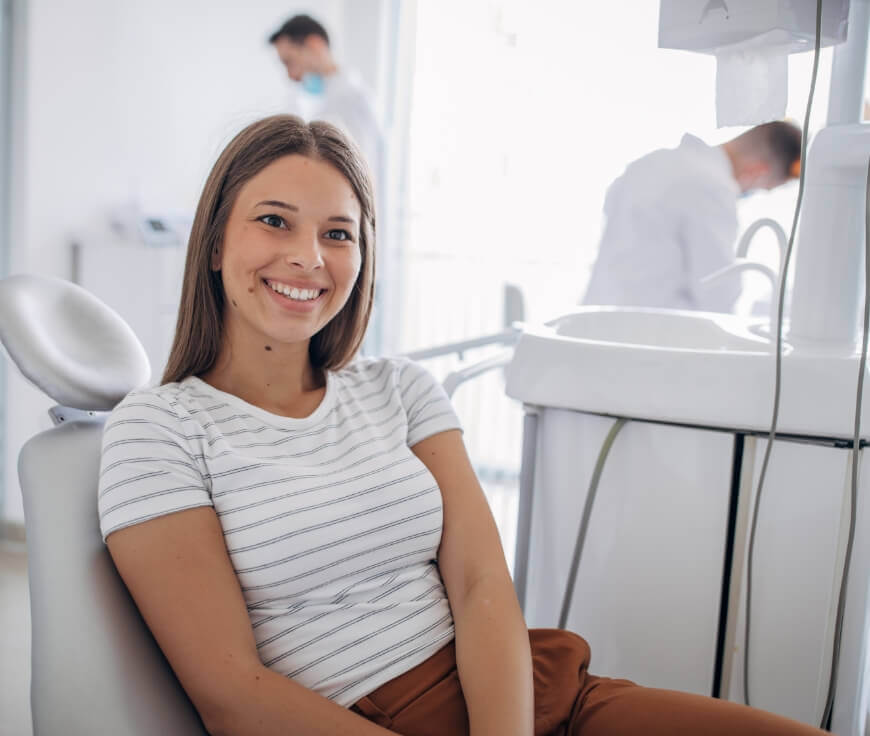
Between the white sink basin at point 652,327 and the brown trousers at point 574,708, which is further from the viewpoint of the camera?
the white sink basin at point 652,327

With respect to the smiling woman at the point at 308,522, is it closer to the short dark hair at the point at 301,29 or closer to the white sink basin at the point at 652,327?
the white sink basin at the point at 652,327

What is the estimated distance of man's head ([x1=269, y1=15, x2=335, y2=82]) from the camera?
3002 millimetres

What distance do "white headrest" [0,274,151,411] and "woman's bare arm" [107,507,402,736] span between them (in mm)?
251

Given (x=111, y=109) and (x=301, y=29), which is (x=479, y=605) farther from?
(x=301, y=29)

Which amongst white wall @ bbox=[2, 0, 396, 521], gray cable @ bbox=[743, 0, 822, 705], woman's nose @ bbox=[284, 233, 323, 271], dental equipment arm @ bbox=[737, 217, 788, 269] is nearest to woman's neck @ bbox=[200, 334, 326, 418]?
woman's nose @ bbox=[284, 233, 323, 271]

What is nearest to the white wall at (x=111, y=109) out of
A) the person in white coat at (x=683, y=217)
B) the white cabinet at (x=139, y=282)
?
the white cabinet at (x=139, y=282)

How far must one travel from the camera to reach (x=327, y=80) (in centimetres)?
304

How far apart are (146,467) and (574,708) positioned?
0.54m

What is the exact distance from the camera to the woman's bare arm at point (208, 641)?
81cm

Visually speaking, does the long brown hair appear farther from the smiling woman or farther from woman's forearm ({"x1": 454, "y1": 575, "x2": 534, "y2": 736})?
woman's forearm ({"x1": 454, "y1": 575, "x2": 534, "y2": 736})

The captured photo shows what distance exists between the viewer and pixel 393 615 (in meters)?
0.94

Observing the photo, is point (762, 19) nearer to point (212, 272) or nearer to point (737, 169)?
point (212, 272)

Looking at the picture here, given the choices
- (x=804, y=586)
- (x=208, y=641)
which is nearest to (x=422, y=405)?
(x=208, y=641)

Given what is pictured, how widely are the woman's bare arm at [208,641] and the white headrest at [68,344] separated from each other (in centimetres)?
25
